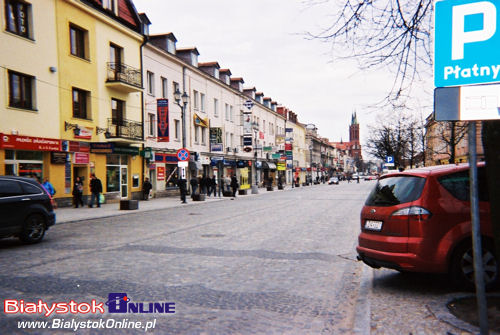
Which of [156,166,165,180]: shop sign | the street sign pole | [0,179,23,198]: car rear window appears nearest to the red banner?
[156,166,165,180]: shop sign

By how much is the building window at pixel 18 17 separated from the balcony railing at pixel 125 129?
7192 millimetres

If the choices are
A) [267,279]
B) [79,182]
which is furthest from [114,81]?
[267,279]

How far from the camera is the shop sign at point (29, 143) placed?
58.9ft

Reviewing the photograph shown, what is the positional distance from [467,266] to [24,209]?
9358 millimetres

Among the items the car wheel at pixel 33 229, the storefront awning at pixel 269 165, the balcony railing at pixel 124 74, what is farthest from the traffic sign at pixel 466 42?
the storefront awning at pixel 269 165

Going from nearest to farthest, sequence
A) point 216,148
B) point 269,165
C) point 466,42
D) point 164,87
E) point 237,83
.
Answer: point 466,42 < point 164,87 < point 216,148 < point 237,83 < point 269,165

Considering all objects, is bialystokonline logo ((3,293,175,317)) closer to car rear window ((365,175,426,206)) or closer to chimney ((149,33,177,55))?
car rear window ((365,175,426,206))

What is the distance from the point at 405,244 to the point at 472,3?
3.03 m

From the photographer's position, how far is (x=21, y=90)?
19391mm

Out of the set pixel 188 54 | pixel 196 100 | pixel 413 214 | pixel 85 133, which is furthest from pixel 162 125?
pixel 413 214

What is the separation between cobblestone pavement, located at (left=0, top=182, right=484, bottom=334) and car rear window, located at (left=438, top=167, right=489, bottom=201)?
4.31ft

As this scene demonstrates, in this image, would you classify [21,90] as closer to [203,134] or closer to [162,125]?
[162,125]

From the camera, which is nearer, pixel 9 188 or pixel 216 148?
pixel 9 188

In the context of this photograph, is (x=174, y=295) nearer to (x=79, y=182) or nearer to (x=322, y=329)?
(x=322, y=329)
